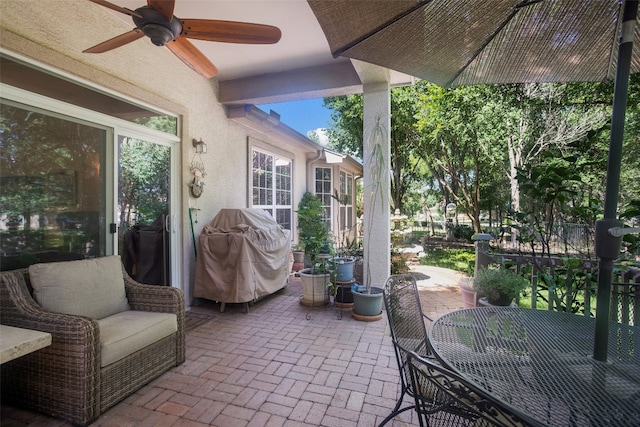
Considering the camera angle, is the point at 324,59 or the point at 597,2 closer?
the point at 597,2

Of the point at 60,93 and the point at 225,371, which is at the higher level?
the point at 60,93

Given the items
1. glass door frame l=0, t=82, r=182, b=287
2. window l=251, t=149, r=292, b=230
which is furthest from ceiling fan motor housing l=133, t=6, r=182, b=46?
window l=251, t=149, r=292, b=230

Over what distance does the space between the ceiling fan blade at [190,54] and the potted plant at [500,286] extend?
10.7 ft

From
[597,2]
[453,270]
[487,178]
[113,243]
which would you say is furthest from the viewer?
[487,178]


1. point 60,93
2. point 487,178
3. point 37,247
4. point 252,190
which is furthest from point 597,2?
point 487,178

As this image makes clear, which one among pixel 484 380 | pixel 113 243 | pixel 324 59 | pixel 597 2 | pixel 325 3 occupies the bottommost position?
pixel 484 380

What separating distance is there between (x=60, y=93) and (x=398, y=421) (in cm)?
384

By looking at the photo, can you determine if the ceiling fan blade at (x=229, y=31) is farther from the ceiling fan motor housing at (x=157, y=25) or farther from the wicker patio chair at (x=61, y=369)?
the wicker patio chair at (x=61, y=369)

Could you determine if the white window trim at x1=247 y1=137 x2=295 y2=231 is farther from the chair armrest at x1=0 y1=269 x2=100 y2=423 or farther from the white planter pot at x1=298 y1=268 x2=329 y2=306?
the chair armrest at x1=0 y1=269 x2=100 y2=423

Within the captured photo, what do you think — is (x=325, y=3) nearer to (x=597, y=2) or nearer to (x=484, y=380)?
(x=597, y=2)

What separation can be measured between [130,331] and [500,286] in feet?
10.2

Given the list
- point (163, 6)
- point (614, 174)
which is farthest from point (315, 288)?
point (614, 174)

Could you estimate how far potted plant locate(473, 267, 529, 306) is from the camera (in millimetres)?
2834

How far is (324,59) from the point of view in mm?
4176
